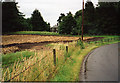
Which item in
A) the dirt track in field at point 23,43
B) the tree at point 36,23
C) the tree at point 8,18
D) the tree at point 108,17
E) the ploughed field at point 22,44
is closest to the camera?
the dirt track in field at point 23,43

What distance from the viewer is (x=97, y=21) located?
57969mm

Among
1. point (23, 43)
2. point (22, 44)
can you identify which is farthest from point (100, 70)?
point (23, 43)

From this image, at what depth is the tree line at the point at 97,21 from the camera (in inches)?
2110

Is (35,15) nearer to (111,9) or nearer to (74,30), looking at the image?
(74,30)

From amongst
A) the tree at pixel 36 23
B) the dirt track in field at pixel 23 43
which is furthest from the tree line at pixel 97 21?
the dirt track in field at pixel 23 43

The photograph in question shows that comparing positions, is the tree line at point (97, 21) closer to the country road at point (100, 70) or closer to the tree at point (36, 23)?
the tree at point (36, 23)

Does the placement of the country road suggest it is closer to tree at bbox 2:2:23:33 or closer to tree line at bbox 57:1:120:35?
tree line at bbox 57:1:120:35

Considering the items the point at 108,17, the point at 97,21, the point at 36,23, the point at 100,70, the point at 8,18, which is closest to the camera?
the point at 100,70

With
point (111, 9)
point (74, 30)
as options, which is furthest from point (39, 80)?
point (111, 9)

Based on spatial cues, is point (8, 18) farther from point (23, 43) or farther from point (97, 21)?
point (97, 21)

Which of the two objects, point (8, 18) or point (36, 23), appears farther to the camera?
point (36, 23)

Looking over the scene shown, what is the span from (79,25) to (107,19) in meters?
14.6

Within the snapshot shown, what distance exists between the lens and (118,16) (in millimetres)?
53156

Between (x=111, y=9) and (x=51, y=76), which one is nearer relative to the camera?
(x=51, y=76)
